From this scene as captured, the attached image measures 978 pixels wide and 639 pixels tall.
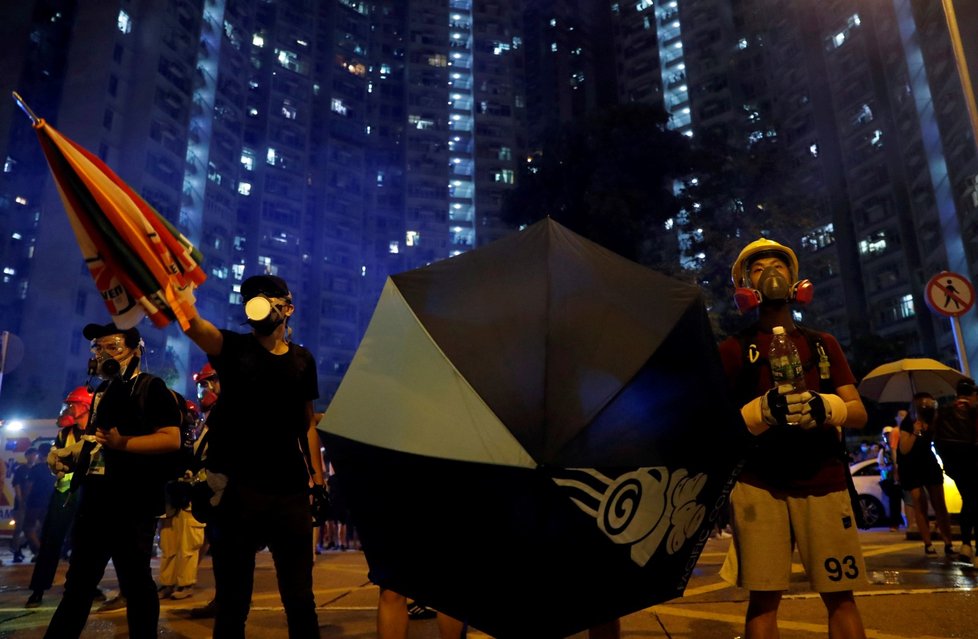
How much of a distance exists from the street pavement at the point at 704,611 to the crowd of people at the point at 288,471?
169cm

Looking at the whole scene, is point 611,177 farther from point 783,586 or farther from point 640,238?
point 783,586

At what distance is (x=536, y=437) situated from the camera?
1541 mm

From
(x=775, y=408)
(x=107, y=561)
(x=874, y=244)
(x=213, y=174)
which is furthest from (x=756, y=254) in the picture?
(x=213, y=174)

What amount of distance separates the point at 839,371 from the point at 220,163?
7078 centimetres

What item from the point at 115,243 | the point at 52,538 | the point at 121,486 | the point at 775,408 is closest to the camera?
the point at 115,243

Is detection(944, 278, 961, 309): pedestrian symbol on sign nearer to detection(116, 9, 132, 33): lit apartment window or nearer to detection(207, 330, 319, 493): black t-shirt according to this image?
detection(207, 330, 319, 493): black t-shirt

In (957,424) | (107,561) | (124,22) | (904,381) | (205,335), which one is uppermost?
A: (124,22)

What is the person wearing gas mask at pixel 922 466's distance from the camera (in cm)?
823

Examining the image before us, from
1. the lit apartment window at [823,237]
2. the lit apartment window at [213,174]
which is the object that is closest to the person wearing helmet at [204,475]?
the lit apartment window at [823,237]

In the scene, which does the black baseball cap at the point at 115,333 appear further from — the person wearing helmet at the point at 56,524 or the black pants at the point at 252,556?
the person wearing helmet at the point at 56,524

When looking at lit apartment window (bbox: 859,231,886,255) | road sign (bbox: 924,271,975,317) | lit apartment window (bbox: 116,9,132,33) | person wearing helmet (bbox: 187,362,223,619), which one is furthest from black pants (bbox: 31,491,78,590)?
lit apartment window (bbox: 859,231,886,255)

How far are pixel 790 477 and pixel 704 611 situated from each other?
2858 millimetres

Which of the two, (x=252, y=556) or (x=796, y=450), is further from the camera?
(x=252, y=556)

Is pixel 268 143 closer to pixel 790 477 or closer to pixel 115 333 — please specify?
pixel 115 333
